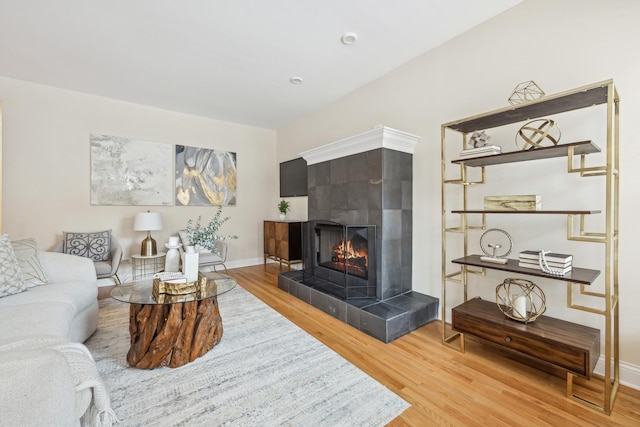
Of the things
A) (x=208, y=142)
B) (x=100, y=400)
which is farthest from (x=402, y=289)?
(x=208, y=142)

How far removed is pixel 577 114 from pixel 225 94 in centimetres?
391

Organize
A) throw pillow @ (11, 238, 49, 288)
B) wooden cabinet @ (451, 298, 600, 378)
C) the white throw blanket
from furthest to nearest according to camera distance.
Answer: throw pillow @ (11, 238, 49, 288)
wooden cabinet @ (451, 298, 600, 378)
the white throw blanket

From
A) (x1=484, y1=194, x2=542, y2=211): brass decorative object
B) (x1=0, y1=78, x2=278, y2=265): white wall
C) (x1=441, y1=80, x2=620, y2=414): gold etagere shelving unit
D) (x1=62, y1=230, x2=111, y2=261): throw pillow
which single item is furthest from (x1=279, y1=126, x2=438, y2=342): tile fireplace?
(x1=0, y1=78, x2=278, y2=265): white wall

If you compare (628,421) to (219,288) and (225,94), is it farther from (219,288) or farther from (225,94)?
(225,94)

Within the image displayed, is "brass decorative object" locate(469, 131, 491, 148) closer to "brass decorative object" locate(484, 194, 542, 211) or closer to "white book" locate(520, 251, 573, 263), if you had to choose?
"brass decorative object" locate(484, 194, 542, 211)

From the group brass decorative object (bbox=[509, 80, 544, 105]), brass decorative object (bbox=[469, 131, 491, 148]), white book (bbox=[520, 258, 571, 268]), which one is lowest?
white book (bbox=[520, 258, 571, 268])

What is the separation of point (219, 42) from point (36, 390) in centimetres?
295

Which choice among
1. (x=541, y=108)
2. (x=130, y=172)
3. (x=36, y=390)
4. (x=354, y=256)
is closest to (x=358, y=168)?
(x=354, y=256)

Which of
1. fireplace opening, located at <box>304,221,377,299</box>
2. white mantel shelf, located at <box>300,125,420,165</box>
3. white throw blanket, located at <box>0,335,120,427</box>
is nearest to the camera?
white throw blanket, located at <box>0,335,120,427</box>

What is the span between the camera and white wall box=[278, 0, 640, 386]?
1785 mm

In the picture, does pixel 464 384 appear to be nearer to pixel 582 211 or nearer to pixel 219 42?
pixel 582 211

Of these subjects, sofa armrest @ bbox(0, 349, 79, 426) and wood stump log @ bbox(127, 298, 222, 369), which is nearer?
sofa armrest @ bbox(0, 349, 79, 426)

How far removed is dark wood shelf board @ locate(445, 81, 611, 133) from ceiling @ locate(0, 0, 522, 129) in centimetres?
99

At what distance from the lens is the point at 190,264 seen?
227 centimetres
